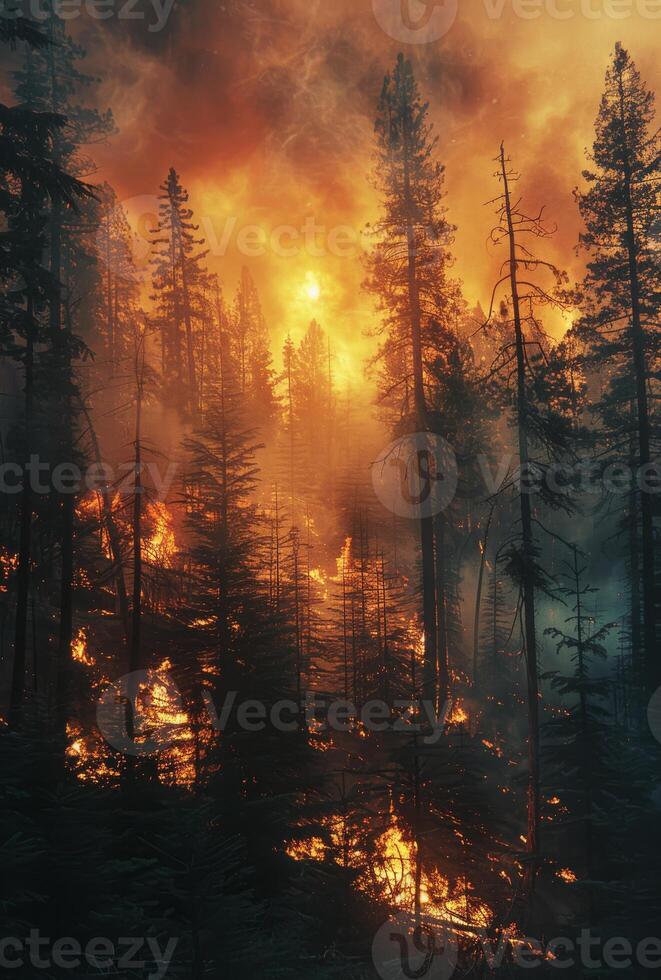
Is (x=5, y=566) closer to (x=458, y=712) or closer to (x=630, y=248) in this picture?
(x=458, y=712)

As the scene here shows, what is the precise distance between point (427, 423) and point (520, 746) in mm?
20736

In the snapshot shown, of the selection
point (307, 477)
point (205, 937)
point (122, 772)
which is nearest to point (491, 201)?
point (205, 937)

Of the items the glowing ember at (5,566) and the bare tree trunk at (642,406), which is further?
the glowing ember at (5,566)

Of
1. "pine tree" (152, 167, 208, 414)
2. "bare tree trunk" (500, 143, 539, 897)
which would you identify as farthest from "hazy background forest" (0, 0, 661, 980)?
"pine tree" (152, 167, 208, 414)

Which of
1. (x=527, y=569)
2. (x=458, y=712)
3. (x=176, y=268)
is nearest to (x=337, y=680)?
(x=458, y=712)

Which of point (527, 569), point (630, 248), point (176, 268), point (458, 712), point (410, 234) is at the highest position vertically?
point (176, 268)

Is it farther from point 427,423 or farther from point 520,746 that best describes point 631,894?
point 520,746

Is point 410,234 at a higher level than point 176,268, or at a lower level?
lower

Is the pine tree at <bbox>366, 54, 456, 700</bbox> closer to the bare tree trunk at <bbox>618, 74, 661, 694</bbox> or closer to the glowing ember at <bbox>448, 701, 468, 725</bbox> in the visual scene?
→ the bare tree trunk at <bbox>618, 74, 661, 694</bbox>

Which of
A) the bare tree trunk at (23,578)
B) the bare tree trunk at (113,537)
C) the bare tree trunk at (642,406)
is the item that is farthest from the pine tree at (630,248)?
the bare tree trunk at (23,578)

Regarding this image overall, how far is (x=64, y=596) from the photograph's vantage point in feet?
55.2

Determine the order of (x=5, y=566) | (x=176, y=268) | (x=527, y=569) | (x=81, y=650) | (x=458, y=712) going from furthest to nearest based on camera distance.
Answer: (x=176, y=268), (x=458, y=712), (x=81, y=650), (x=5, y=566), (x=527, y=569)

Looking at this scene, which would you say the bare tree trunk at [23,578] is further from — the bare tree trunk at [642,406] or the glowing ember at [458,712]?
the glowing ember at [458,712]

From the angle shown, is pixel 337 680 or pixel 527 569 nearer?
pixel 527 569
